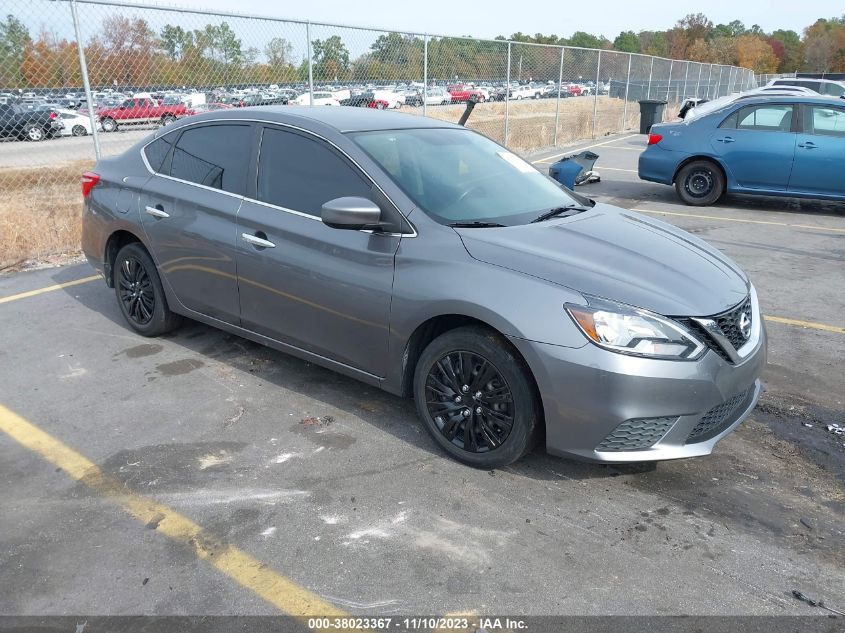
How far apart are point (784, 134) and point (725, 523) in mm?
8546

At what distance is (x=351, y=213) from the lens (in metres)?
3.49

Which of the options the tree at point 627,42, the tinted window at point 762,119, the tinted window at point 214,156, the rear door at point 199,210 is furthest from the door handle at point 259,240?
the tree at point 627,42

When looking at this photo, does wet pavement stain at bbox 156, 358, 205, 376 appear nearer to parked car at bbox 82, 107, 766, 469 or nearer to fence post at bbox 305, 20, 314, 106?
parked car at bbox 82, 107, 766, 469

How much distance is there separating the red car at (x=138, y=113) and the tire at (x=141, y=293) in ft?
13.8

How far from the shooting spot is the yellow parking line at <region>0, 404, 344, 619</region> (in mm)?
2604

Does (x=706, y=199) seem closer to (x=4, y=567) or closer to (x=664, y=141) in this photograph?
(x=664, y=141)

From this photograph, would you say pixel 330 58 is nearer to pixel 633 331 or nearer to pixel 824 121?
pixel 824 121

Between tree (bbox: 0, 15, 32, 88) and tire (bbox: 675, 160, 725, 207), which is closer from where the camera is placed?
tree (bbox: 0, 15, 32, 88)

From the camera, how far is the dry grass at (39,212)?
7.53 metres

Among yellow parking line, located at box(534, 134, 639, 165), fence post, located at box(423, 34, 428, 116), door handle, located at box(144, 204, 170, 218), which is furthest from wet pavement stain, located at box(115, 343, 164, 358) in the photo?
yellow parking line, located at box(534, 134, 639, 165)

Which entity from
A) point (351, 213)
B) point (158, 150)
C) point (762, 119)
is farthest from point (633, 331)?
point (762, 119)

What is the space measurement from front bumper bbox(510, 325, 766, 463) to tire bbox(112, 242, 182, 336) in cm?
293

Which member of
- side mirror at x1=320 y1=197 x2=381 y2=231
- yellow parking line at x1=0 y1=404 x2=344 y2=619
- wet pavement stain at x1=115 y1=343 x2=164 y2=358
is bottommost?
wet pavement stain at x1=115 y1=343 x2=164 y2=358

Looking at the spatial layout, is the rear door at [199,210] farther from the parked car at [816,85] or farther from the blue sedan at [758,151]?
the parked car at [816,85]
